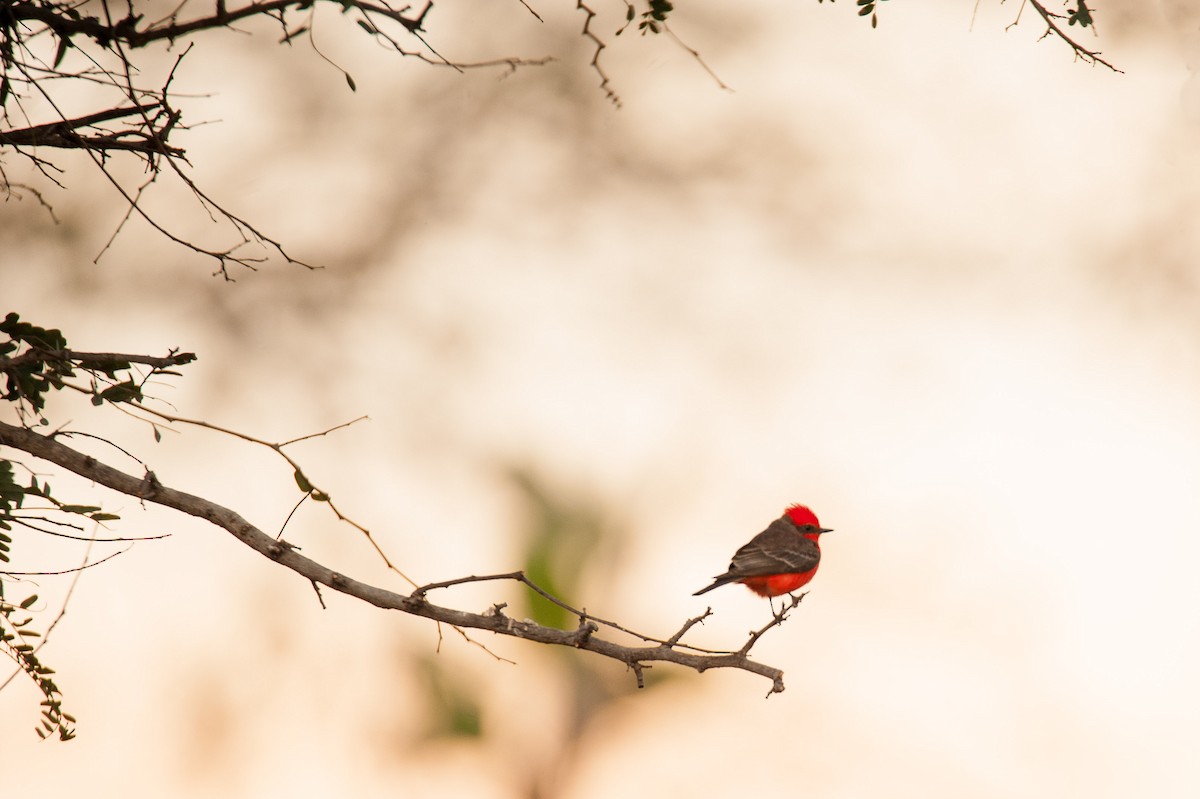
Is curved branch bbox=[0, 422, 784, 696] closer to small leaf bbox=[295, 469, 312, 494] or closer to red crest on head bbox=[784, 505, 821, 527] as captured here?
small leaf bbox=[295, 469, 312, 494]

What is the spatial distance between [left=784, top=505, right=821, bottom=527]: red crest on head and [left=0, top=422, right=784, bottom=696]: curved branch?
1.71 meters

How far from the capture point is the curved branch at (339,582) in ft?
5.19

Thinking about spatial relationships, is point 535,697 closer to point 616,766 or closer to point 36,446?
point 616,766

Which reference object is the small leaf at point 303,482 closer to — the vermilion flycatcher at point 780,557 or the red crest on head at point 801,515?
the vermilion flycatcher at point 780,557

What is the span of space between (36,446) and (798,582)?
7.19ft

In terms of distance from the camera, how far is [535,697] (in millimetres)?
3479

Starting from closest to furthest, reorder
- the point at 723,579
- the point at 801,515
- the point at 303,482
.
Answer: the point at 303,482 → the point at 723,579 → the point at 801,515

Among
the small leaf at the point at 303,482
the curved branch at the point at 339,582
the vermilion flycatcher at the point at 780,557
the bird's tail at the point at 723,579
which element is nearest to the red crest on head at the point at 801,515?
the vermilion flycatcher at the point at 780,557

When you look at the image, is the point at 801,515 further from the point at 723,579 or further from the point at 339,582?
the point at 339,582

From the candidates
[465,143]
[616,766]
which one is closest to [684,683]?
[616,766]

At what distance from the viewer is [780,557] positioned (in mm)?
3102

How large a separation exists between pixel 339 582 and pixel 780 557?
1756 millimetres

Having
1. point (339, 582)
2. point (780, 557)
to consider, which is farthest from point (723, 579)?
point (339, 582)

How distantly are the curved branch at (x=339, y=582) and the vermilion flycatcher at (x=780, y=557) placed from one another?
134 centimetres
